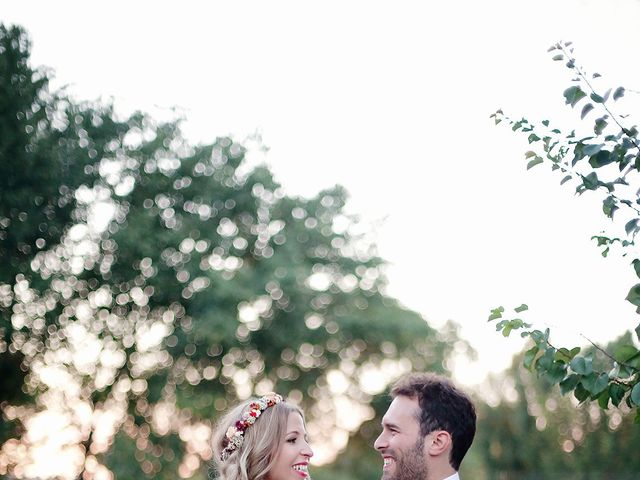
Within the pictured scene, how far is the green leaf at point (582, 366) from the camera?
10.0 feet

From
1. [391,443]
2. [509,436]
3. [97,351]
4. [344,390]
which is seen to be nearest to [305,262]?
[344,390]

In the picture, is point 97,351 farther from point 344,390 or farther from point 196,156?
point 344,390

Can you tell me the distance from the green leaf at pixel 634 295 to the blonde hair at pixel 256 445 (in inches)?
105

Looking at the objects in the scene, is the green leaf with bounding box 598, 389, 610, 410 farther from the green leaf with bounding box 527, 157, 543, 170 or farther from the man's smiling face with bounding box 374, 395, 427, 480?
the man's smiling face with bounding box 374, 395, 427, 480

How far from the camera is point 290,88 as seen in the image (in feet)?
67.9

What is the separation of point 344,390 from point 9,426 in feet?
32.1

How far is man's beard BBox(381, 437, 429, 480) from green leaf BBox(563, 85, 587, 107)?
2.10 metres

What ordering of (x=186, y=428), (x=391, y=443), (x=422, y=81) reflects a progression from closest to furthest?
(x=391, y=443) → (x=422, y=81) → (x=186, y=428)

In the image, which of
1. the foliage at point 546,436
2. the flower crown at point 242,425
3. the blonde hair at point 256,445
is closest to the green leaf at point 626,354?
the blonde hair at point 256,445

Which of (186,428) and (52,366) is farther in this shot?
(186,428)

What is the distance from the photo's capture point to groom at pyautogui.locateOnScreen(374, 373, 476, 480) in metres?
4.55

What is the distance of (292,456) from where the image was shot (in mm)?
5090

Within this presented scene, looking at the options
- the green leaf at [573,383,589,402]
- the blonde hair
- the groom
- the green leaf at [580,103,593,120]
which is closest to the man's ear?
the groom

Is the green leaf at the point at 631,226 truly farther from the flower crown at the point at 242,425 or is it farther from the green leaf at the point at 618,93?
the flower crown at the point at 242,425
